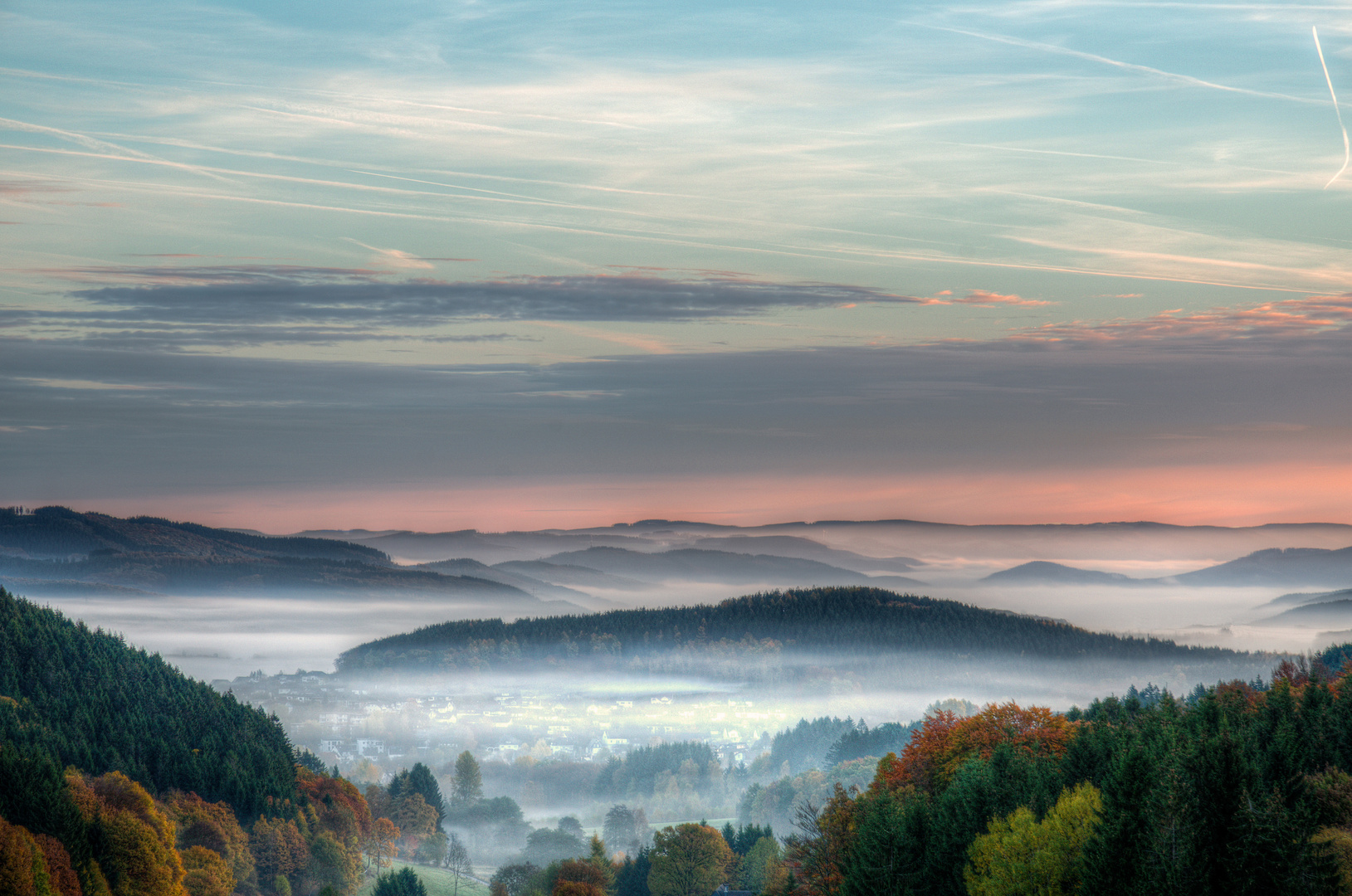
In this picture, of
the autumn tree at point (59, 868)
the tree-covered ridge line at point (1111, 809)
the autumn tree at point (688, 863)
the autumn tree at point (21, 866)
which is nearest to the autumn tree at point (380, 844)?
the autumn tree at point (688, 863)

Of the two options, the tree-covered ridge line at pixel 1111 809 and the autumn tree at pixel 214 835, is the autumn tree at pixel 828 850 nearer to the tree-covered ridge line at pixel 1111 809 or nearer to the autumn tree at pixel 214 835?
the tree-covered ridge line at pixel 1111 809

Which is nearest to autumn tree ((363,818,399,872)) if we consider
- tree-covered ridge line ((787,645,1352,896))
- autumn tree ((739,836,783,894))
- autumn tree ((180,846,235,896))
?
autumn tree ((180,846,235,896))

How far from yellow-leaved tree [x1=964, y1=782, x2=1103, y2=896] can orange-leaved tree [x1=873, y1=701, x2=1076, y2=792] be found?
69.3 ft

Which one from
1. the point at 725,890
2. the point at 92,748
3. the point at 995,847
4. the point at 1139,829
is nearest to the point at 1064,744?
the point at 995,847

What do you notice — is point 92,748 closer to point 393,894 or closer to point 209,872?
point 209,872

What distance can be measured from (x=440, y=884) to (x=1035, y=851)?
433 ft

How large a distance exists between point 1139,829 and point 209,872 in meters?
105

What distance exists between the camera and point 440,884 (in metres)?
182

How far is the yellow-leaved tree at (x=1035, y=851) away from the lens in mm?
65625

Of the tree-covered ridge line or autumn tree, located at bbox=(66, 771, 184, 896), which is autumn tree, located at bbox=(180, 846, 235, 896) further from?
the tree-covered ridge line

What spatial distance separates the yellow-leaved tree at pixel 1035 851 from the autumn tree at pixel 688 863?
79294 millimetres

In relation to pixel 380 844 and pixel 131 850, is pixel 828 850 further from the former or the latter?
pixel 380 844

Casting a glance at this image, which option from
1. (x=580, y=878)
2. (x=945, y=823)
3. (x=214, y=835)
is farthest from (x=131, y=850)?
(x=945, y=823)

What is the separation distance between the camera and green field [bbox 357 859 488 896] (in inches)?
6826
